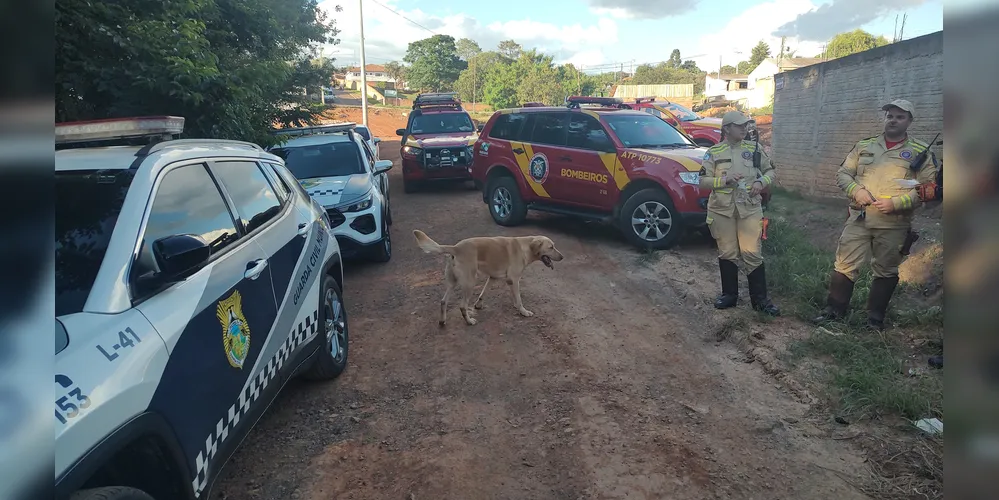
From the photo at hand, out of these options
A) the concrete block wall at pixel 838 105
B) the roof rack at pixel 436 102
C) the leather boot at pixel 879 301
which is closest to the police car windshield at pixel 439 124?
the roof rack at pixel 436 102

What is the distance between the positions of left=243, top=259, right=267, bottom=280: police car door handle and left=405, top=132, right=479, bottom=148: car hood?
9.84 meters

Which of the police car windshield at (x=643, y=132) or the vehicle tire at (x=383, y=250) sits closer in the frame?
the vehicle tire at (x=383, y=250)

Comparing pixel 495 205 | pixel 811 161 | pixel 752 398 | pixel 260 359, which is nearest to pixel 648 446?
pixel 752 398

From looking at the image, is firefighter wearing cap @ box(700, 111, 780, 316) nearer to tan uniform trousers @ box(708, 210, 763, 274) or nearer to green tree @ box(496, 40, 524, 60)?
tan uniform trousers @ box(708, 210, 763, 274)

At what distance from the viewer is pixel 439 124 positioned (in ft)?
47.4

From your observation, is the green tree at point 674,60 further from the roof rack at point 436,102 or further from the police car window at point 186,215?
the police car window at point 186,215

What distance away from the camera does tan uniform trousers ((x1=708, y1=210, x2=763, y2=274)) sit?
18.1 feet

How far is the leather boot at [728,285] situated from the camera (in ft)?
18.9

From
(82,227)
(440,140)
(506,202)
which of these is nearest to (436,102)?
(440,140)

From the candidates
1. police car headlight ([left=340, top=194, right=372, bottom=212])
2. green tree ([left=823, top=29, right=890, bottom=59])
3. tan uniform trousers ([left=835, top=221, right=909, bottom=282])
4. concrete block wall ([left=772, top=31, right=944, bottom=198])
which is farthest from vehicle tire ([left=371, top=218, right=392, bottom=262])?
green tree ([left=823, top=29, right=890, bottom=59])

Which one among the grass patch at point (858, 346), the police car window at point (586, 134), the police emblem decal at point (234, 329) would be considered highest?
the police car window at point (586, 134)

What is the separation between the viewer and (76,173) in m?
2.60

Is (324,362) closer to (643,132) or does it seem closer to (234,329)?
(234,329)

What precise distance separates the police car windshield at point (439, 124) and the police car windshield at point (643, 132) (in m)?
6.32
